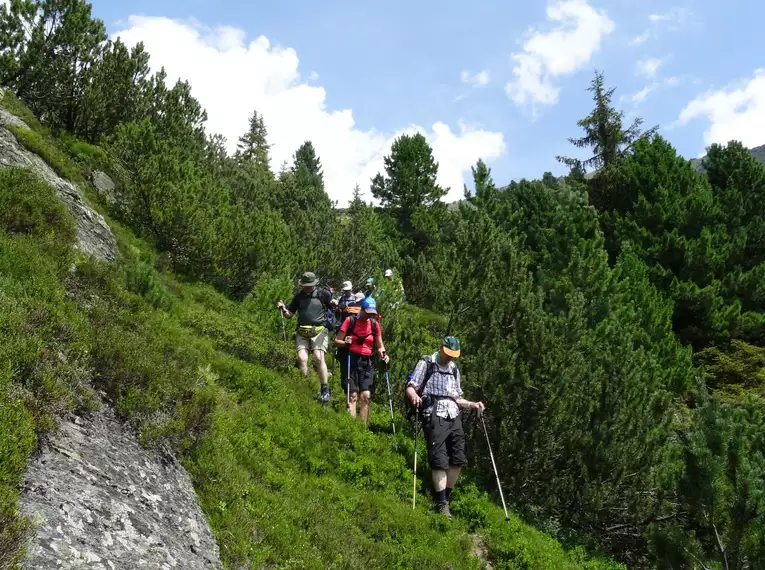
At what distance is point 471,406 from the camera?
668 cm

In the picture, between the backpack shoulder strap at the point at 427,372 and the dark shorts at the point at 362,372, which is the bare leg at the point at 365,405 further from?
the backpack shoulder strap at the point at 427,372

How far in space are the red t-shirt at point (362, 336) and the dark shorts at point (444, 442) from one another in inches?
72.9

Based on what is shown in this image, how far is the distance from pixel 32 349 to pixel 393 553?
3.81 meters

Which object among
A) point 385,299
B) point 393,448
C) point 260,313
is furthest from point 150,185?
point 393,448

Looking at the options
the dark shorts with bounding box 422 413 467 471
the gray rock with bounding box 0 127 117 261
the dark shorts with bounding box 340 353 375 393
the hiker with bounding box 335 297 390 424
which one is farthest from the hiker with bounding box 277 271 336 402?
the gray rock with bounding box 0 127 117 261

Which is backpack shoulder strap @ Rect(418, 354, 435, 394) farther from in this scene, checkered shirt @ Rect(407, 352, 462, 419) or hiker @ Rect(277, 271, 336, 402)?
hiker @ Rect(277, 271, 336, 402)

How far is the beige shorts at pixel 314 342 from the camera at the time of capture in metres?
8.37

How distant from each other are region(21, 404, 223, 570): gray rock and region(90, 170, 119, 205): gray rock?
11.4 metres

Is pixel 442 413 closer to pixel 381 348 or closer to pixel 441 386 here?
pixel 441 386

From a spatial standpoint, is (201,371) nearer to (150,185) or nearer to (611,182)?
(150,185)

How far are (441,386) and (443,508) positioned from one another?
150 centimetres

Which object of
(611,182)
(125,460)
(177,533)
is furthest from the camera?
(611,182)

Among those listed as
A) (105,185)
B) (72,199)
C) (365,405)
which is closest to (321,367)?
(365,405)

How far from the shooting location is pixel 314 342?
8.38 m
